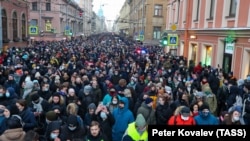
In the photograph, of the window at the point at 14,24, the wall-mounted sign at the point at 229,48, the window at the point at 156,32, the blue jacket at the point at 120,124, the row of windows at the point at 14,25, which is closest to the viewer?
the blue jacket at the point at 120,124

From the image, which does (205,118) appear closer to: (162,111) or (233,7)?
(162,111)

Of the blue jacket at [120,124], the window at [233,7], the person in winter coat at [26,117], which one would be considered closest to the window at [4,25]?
the window at [233,7]

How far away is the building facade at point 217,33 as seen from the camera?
1391cm

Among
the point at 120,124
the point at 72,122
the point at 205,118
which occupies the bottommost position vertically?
the point at 120,124

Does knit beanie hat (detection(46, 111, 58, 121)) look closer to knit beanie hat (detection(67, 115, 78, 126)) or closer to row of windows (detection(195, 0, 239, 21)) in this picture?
knit beanie hat (detection(67, 115, 78, 126))

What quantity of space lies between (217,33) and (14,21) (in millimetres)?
21922

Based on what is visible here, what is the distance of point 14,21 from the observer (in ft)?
102

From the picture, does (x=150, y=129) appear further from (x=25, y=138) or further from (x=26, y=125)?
(x=26, y=125)

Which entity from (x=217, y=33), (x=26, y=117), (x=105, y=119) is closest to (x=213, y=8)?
(x=217, y=33)

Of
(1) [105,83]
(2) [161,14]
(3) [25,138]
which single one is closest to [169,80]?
(1) [105,83]

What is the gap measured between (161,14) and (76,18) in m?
35.9

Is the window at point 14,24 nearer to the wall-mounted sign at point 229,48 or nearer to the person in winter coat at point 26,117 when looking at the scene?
the wall-mounted sign at point 229,48

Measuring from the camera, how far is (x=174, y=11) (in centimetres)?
3008

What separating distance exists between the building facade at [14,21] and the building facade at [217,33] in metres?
15.4
